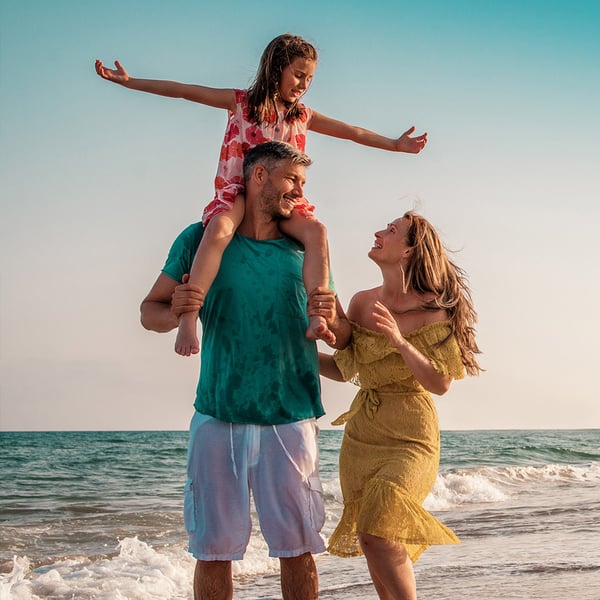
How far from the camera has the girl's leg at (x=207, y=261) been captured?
331 cm

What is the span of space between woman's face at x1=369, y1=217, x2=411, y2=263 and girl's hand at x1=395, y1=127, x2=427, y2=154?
497 mm

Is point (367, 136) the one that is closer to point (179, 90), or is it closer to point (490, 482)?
point (179, 90)

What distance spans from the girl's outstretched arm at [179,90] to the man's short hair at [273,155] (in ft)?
1.53

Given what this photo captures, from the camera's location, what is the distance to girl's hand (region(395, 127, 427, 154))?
4219 mm

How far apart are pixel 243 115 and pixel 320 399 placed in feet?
4.23

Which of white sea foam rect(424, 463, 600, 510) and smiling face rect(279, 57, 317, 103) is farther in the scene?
white sea foam rect(424, 463, 600, 510)

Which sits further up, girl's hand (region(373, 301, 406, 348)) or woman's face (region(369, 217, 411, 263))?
woman's face (region(369, 217, 411, 263))

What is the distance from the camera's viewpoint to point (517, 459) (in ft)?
73.5

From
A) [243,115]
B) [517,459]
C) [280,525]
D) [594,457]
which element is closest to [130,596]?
[280,525]

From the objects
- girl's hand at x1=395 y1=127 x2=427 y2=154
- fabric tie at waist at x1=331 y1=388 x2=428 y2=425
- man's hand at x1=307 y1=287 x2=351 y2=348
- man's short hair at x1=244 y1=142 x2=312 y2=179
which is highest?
girl's hand at x1=395 y1=127 x2=427 y2=154

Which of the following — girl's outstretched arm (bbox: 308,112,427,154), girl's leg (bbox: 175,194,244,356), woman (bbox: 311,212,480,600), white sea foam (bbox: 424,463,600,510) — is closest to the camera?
girl's leg (bbox: 175,194,244,356)

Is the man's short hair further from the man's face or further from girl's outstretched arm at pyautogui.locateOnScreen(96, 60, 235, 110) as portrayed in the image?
girl's outstretched arm at pyautogui.locateOnScreen(96, 60, 235, 110)

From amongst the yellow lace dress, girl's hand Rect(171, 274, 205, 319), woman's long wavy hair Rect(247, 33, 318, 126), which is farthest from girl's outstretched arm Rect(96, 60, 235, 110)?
the yellow lace dress

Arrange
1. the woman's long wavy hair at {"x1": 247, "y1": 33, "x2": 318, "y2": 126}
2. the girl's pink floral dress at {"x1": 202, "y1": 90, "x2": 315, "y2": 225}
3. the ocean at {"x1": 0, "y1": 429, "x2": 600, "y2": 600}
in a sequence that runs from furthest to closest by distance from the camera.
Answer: the ocean at {"x1": 0, "y1": 429, "x2": 600, "y2": 600} → the woman's long wavy hair at {"x1": 247, "y1": 33, "x2": 318, "y2": 126} → the girl's pink floral dress at {"x1": 202, "y1": 90, "x2": 315, "y2": 225}
